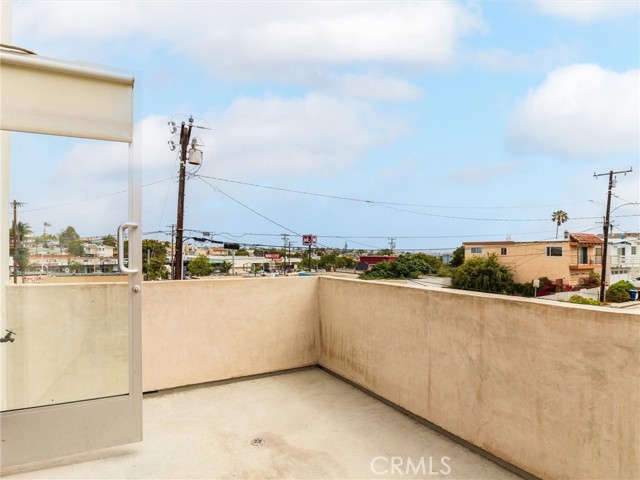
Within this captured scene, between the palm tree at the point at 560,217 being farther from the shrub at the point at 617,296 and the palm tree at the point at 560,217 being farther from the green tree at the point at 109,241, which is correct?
the green tree at the point at 109,241

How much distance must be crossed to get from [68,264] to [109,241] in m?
0.30

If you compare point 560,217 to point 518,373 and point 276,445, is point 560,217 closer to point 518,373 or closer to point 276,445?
point 518,373

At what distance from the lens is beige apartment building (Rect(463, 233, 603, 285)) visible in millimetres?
24156

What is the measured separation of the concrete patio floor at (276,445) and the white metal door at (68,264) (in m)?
0.21

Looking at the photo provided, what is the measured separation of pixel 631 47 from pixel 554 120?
12405 mm

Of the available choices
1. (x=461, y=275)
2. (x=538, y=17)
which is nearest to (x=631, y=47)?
(x=538, y=17)

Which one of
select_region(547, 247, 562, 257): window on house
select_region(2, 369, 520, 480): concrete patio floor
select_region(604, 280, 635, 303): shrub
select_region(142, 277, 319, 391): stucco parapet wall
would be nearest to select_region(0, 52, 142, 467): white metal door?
select_region(2, 369, 520, 480): concrete patio floor

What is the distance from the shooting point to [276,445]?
2.38 meters

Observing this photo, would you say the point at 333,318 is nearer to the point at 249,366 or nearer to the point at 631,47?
the point at 249,366

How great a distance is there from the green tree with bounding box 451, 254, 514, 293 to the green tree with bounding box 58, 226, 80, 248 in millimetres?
23816

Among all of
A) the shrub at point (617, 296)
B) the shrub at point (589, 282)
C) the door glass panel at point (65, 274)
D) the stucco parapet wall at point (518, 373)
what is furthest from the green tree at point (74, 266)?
the shrub at point (589, 282)

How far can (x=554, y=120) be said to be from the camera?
43.7ft

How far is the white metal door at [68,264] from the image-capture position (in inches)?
79.7

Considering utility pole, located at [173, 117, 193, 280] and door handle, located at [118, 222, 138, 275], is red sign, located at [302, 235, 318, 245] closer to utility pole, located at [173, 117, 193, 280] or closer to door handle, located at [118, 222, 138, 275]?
utility pole, located at [173, 117, 193, 280]
